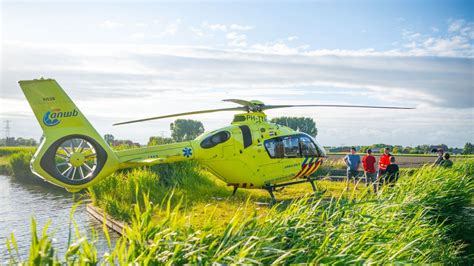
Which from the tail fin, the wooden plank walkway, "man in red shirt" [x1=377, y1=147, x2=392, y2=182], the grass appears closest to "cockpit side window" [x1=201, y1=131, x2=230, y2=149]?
the tail fin

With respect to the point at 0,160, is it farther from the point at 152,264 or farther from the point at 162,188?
the point at 152,264

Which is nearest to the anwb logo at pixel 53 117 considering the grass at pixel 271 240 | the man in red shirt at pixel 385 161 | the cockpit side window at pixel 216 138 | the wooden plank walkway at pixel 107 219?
the wooden plank walkway at pixel 107 219

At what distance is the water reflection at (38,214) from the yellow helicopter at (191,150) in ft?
5.34

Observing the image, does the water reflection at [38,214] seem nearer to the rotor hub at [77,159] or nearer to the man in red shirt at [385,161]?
the rotor hub at [77,159]

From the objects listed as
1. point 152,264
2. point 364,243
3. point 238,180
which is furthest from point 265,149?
point 152,264

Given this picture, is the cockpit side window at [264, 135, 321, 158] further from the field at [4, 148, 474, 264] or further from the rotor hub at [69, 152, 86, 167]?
the rotor hub at [69, 152, 86, 167]

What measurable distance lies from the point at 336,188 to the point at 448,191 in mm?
8079

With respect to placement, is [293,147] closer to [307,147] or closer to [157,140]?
[307,147]

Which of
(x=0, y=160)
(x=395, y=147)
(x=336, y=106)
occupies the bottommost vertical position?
(x=395, y=147)

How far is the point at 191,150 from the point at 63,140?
3.83m

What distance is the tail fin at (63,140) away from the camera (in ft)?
37.3

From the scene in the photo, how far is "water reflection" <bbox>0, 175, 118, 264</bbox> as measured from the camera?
11.2m

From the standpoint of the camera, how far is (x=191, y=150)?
13.5 metres

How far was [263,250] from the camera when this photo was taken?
4570mm
